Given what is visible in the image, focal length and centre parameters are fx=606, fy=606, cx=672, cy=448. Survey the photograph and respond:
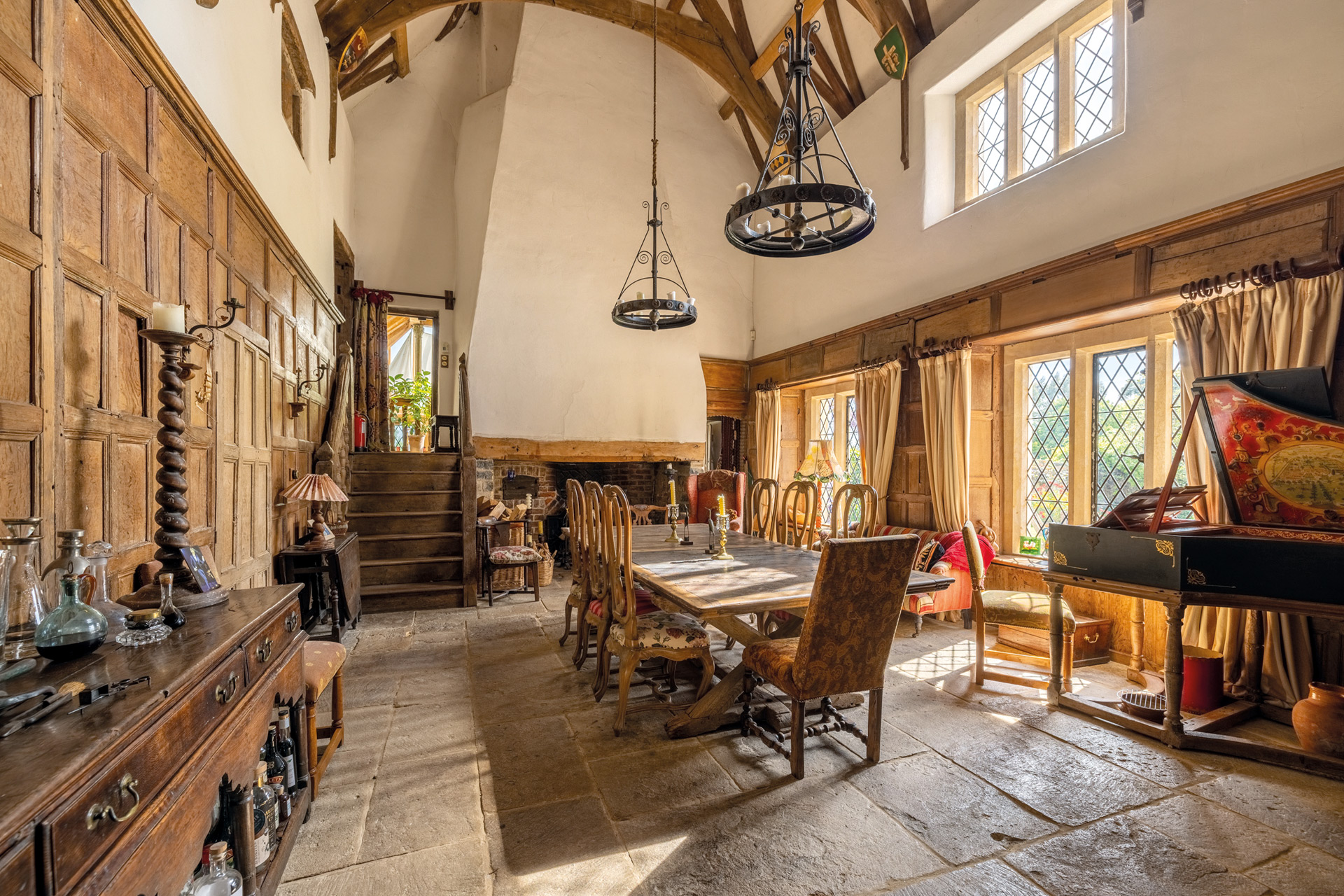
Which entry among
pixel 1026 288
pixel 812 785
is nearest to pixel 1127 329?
pixel 1026 288

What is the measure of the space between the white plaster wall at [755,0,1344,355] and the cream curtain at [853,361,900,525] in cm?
64

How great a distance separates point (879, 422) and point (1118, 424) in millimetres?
1799

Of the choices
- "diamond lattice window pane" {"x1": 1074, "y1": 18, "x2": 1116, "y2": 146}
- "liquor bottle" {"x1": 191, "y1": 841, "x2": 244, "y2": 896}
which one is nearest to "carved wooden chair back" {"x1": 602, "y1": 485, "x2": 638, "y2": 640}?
"liquor bottle" {"x1": 191, "y1": 841, "x2": 244, "y2": 896}

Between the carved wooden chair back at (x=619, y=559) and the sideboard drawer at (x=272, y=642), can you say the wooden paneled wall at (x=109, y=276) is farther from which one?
the carved wooden chair back at (x=619, y=559)

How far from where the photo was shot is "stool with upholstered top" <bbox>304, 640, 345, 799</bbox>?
206cm

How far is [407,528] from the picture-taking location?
5254 millimetres

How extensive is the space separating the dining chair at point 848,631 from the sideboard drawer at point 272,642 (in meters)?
1.67

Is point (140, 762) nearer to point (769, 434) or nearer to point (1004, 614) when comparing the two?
point (1004, 614)

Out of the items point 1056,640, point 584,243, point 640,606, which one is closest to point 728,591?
point 640,606

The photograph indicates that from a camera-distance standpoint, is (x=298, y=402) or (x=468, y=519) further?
(x=468, y=519)

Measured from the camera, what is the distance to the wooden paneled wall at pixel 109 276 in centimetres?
143

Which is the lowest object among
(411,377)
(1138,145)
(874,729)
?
(874,729)

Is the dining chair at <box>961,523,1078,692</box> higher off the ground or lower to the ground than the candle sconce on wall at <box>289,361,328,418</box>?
lower

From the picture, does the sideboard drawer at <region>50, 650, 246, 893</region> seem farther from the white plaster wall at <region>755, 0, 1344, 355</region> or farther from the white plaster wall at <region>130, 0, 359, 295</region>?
the white plaster wall at <region>755, 0, 1344, 355</region>
